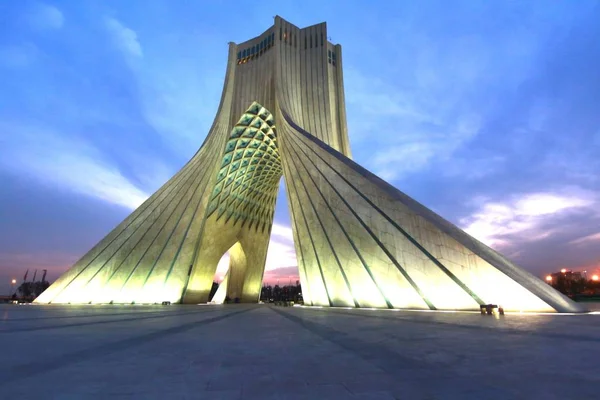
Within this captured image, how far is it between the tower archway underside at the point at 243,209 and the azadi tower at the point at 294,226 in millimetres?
86

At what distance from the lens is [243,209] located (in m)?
23.7

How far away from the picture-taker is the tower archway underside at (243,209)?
18969 millimetres

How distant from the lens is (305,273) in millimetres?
12805

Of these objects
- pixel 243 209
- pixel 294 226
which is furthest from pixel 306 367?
pixel 243 209

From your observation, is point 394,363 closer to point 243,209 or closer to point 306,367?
point 306,367

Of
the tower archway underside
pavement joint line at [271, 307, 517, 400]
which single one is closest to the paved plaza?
pavement joint line at [271, 307, 517, 400]

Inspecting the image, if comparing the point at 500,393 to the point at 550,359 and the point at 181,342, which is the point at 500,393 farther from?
the point at 181,342

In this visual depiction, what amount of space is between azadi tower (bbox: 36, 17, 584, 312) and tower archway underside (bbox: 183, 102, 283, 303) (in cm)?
9

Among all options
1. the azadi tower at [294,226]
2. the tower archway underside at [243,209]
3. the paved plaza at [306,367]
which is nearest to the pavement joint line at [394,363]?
the paved plaza at [306,367]

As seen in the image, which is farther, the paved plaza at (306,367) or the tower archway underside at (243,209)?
the tower archway underside at (243,209)

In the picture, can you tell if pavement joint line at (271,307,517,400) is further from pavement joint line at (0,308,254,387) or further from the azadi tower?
the azadi tower

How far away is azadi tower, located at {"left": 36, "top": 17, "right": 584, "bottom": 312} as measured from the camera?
891cm

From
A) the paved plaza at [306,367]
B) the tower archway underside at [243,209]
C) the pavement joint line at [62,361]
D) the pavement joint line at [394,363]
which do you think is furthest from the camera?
the tower archway underside at [243,209]

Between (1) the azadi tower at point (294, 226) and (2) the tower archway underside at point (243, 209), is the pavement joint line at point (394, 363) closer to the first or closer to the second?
(1) the azadi tower at point (294, 226)
